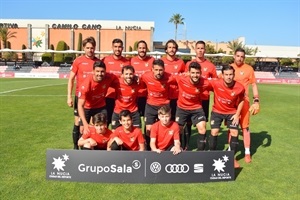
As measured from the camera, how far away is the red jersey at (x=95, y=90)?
5.77m

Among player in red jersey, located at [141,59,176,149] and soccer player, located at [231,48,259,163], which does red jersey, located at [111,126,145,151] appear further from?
soccer player, located at [231,48,259,163]

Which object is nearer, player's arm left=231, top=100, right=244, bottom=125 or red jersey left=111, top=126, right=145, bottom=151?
red jersey left=111, top=126, right=145, bottom=151

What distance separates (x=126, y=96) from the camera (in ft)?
19.8

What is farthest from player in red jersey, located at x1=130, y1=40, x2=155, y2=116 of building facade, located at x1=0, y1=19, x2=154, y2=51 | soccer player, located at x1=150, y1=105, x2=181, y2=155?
building facade, located at x1=0, y1=19, x2=154, y2=51

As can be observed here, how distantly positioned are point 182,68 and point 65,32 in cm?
6802

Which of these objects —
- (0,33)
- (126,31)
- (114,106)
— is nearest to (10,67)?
(0,33)

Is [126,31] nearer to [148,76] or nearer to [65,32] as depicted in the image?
[65,32]

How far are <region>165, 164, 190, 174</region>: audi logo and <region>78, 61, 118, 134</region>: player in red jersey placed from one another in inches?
60.7

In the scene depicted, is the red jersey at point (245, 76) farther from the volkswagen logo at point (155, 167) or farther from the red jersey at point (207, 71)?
the volkswagen logo at point (155, 167)

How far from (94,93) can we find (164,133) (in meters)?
1.48

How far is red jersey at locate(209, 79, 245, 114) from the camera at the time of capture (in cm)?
595

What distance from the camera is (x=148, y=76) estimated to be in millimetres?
6090

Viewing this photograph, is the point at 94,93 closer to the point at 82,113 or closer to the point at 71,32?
the point at 82,113

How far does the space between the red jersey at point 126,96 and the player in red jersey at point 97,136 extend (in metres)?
0.66
